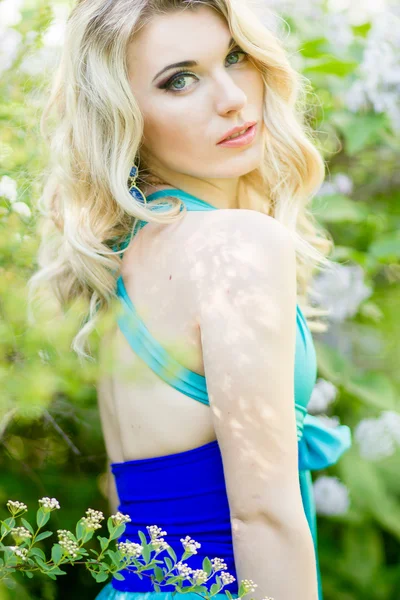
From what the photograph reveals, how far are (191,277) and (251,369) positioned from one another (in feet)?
0.79

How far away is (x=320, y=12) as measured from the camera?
3697 mm

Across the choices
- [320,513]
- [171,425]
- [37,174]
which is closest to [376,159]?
[320,513]

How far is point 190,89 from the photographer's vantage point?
1836 mm

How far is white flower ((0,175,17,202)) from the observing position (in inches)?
75.9

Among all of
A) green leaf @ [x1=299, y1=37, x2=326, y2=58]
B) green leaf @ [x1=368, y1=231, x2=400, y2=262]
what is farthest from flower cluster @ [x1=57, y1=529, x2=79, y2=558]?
green leaf @ [x1=299, y1=37, x2=326, y2=58]

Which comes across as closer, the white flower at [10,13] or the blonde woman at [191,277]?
the blonde woman at [191,277]

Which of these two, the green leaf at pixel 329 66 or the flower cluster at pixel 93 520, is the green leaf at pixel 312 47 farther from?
the flower cluster at pixel 93 520

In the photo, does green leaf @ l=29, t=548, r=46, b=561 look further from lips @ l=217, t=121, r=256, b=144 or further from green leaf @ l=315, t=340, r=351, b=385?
green leaf @ l=315, t=340, r=351, b=385

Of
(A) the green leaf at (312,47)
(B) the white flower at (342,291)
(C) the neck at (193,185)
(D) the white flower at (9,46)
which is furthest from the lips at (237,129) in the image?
(A) the green leaf at (312,47)

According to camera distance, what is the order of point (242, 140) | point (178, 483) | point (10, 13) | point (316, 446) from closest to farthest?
1. point (178, 483)
2. point (242, 140)
3. point (316, 446)
4. point (10, 13)

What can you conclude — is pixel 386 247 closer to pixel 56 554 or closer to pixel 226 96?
pixel 226 96

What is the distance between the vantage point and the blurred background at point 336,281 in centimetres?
227

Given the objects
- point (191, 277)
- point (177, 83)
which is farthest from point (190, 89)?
point (191, 277)

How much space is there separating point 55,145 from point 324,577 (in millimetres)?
2062
